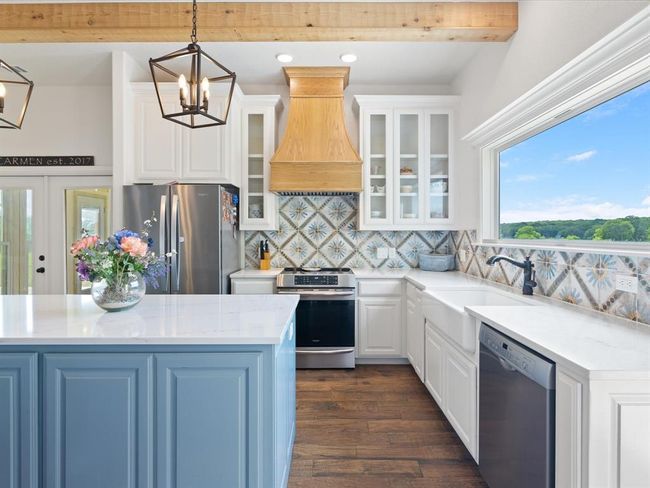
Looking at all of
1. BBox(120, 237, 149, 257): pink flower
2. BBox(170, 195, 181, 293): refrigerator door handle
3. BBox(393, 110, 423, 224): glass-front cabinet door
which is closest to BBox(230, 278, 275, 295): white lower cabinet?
BBox(170, 195, 181, 293): refrigerator door handle

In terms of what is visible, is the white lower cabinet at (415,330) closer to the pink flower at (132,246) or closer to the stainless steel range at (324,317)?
the stainless steel range at (324,317)

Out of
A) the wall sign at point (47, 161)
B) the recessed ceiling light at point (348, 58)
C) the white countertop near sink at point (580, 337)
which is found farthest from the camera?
the wall sign at point (47, 161)

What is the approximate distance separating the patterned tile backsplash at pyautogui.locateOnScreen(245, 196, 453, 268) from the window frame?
93 centimetres

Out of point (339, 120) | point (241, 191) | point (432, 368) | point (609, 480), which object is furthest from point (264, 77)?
point (609, 480)

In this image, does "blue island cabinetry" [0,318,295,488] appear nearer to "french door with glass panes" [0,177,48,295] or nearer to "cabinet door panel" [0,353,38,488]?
"cabinet door panel" [0,353,38,488]

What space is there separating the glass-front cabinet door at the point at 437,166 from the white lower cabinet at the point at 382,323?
0.97m

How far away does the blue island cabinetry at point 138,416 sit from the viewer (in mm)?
1478

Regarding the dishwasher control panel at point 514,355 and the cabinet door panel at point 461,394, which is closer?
the dishwasher control panel at point 514,355

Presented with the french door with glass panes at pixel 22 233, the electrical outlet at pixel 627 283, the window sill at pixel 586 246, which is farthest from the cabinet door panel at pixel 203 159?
the electrical outlet at pixel 627 283

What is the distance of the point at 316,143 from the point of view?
3617 mm

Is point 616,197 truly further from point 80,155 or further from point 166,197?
point 80,155

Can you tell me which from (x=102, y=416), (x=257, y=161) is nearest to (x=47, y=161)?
(x=257, y=161)

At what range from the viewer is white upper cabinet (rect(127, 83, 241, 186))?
3.55 meters

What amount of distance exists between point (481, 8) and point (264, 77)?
2094 mm
